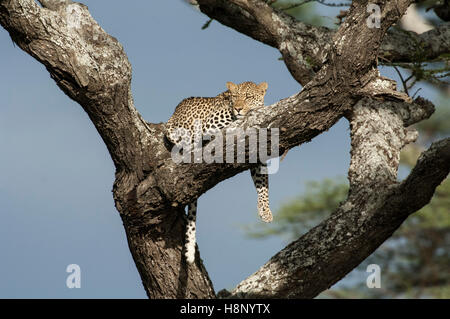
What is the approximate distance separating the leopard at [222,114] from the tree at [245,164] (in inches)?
19.4

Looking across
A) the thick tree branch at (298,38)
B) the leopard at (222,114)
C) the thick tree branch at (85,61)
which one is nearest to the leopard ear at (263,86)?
the leopard at (222,114)

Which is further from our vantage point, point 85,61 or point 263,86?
point 263,86

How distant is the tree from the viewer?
237 inches

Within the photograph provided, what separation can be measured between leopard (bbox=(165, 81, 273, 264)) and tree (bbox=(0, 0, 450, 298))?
49 cm

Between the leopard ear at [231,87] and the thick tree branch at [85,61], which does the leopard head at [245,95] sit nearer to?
the leopard ear at [231,87]

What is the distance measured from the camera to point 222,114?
7.98 metres

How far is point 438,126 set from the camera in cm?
2459

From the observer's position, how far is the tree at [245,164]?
6.01 m

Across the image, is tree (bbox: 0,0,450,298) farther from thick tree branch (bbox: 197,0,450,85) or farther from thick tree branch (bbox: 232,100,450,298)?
thick tree branch (bbox: 197,0,450,85)

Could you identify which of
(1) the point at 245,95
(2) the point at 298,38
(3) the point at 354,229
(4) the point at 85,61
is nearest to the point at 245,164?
(3) the point at 354,229

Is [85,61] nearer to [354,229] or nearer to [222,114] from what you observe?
[222,114]

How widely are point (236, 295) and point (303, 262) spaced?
731 millimetres

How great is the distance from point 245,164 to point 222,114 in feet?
5.70
